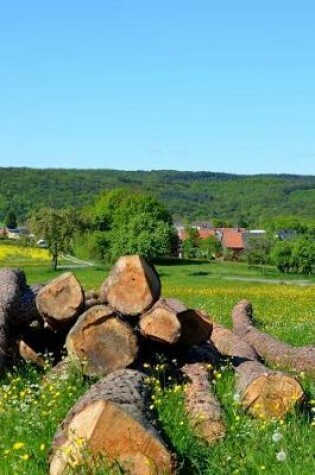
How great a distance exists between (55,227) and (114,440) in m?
66.1

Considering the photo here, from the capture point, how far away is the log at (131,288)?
9273mm

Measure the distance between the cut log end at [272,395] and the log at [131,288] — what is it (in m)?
1.93

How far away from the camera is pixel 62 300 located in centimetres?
958

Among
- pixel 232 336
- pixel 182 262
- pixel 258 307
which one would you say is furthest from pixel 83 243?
pixel 232 336

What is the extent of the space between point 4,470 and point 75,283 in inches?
157

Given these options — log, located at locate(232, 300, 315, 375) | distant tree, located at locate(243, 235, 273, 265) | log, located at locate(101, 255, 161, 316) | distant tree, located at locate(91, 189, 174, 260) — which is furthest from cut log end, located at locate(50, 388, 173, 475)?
distant tree, located at locate(243, 235, 273, 265)

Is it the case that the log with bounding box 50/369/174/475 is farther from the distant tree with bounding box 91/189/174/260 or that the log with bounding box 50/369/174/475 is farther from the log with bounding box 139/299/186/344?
the distant tree with bounding box 91/189/174/260

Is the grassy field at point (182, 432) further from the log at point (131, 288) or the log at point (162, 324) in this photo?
the log at point (131, 288)

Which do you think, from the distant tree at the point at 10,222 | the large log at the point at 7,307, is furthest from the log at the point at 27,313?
the distant tree at the point at 10,222

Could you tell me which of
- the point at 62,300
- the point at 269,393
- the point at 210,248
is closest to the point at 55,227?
the point at 62,300

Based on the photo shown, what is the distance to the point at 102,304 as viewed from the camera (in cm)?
954

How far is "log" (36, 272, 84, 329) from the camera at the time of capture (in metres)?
9.54

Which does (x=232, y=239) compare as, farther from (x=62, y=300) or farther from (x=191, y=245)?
(x=62, y=300)

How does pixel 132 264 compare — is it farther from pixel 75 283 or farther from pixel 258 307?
pixel 258 307
